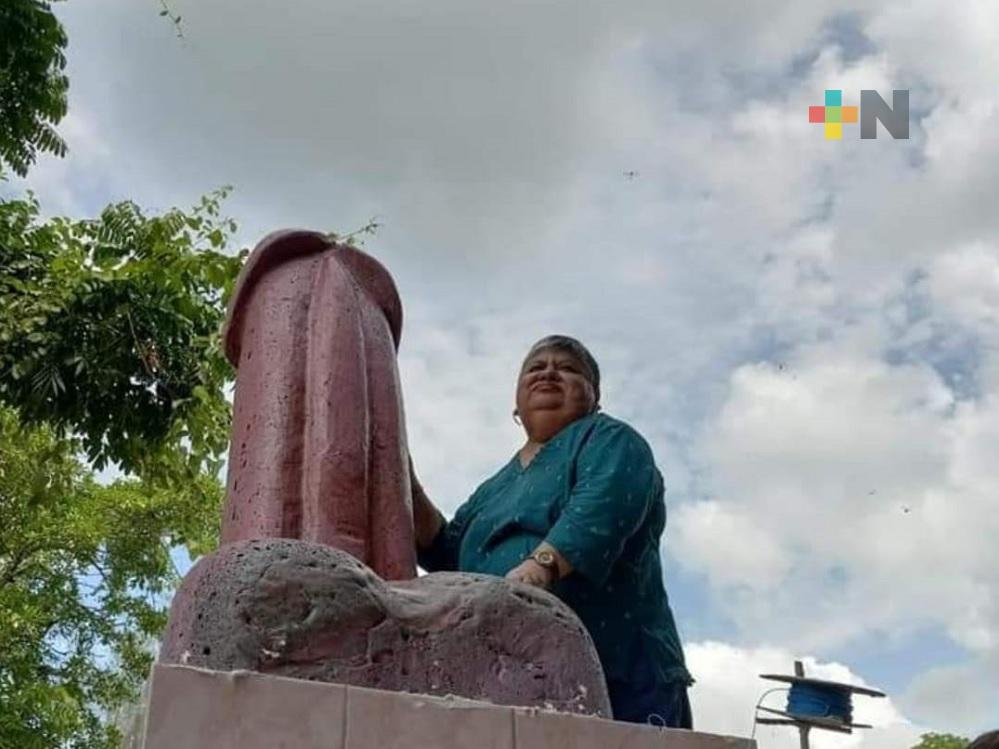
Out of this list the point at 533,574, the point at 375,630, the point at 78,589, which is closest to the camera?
the point at 375,630

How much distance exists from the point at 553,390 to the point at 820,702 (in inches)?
108

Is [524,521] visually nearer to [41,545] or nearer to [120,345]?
[120,345]

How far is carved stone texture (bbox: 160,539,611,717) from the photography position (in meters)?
1.46

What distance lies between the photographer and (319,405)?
192cm

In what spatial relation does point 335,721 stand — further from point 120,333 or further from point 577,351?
point 120,333

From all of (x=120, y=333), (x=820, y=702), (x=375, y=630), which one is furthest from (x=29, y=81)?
(x=375, y=630)

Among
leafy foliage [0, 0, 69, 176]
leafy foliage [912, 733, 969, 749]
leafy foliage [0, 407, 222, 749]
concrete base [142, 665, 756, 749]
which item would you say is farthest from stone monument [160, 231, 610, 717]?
leafy foliage [912, 733, 969, 749]

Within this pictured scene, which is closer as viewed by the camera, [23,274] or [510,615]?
[510,615]

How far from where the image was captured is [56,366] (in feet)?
17.3

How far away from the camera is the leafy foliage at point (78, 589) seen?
8.88m

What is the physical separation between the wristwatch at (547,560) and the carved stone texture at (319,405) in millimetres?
197

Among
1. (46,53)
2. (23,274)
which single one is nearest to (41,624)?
(23,274)

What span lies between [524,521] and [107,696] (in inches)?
333

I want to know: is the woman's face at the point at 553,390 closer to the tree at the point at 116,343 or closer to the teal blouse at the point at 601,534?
the teal blouse at the point at 601,534
